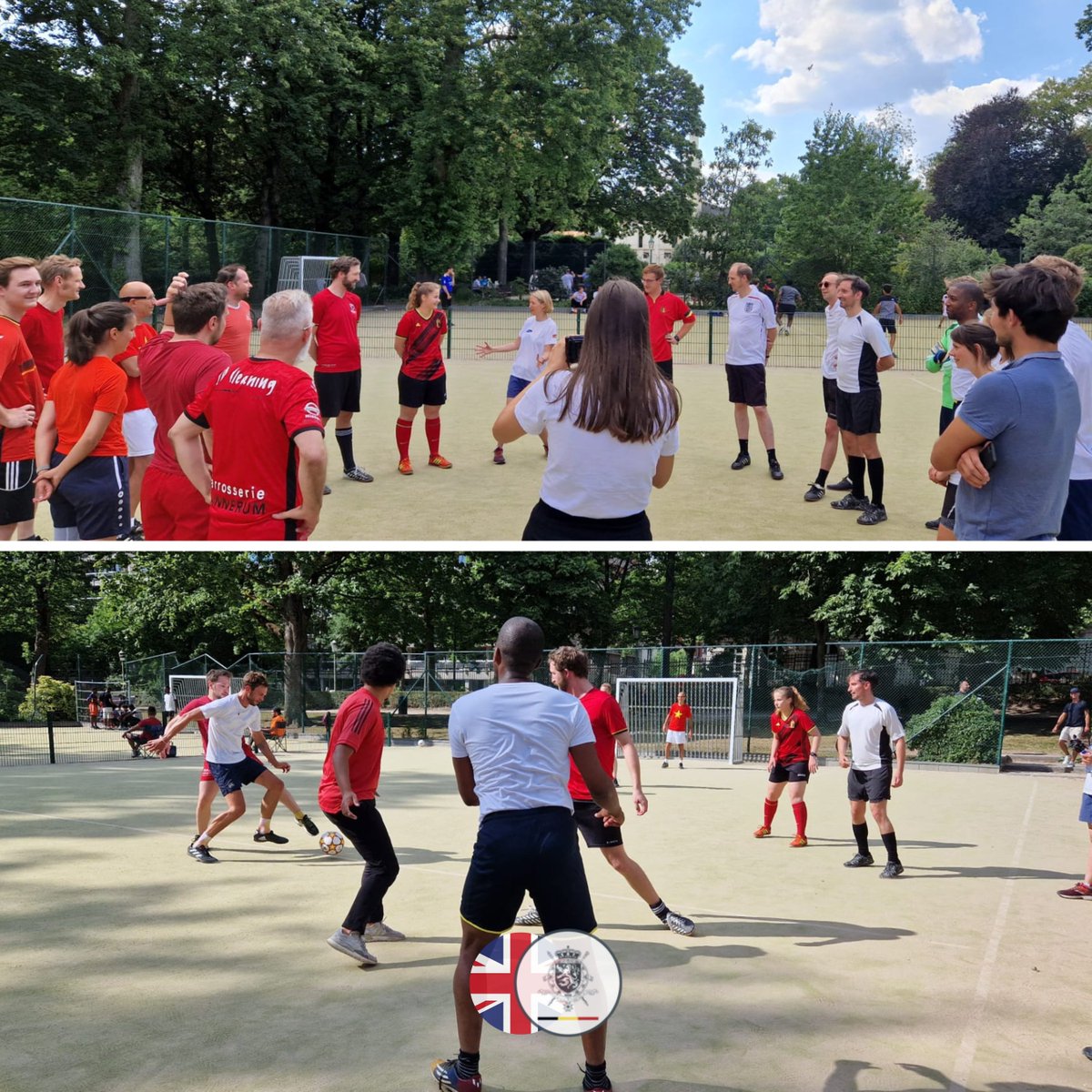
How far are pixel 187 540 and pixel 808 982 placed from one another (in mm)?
4114

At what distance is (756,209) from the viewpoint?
185 ft

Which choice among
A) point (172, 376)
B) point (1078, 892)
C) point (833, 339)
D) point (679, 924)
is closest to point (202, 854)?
point (172, 376)

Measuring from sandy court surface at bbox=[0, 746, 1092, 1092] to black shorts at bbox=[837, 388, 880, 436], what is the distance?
3.56 metres

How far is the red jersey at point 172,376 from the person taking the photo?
5.72m

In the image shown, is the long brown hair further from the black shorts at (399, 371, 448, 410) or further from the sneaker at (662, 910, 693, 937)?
the black shorts at (399, 371, 448, 410)

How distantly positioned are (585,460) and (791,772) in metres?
5.41

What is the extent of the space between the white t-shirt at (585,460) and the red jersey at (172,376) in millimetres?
2130

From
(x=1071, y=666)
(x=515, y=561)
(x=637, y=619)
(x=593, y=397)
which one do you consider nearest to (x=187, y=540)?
(x=593, y=397)

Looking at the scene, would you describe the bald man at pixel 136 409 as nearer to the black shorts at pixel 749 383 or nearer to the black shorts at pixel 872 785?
the black shorts at pixel 872 785

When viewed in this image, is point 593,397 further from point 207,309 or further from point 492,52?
point 492,52

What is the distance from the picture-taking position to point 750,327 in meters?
10.7

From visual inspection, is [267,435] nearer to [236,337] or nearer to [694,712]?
[236,337]

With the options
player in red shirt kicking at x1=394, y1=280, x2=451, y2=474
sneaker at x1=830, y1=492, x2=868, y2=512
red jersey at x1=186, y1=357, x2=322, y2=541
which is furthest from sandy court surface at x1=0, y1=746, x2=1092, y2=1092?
player in red shirt kicking at x1=394, y1=280, x2=451, y2=474

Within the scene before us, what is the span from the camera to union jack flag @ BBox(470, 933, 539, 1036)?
358 centimetres
